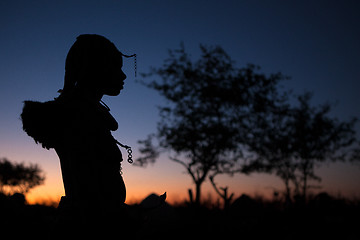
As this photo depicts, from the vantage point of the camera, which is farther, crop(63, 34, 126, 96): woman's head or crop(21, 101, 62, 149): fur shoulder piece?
crop(63, 34, 126, 96): woman's head

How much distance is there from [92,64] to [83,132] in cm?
51

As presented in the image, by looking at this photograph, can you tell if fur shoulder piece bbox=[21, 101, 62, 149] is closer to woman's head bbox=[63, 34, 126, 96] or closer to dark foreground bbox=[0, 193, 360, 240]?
woman's head bbox=[63, 34, 126, 96]

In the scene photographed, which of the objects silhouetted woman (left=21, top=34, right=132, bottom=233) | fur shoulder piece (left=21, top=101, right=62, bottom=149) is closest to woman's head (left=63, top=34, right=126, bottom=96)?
silhouetted woman (left=21, top=34, right=132, bottom=233)

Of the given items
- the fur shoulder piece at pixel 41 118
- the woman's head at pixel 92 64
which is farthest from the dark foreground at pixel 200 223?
the woman's head at pixel 92 64

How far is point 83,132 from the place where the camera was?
64.9 inches

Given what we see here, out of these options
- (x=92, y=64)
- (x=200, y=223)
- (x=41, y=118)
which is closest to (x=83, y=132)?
(x=41, y=118)

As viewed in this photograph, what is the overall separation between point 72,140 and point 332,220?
16566mm

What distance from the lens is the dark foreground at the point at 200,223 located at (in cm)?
154

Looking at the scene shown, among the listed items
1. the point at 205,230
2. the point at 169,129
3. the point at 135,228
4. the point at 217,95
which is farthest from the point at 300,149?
the point at 135,228

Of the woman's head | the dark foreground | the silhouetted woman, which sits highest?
the woman's head

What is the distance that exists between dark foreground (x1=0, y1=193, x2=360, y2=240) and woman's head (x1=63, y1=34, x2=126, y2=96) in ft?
2.83

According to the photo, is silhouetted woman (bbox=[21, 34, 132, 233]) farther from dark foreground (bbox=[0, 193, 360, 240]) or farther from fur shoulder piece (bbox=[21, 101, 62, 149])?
dark foreground (bbox=[0, 193, 360, 240])

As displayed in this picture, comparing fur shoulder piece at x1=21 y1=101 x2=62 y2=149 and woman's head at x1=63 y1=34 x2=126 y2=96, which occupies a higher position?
woman's head at x1=63 y1=34 x2=126 y2=96

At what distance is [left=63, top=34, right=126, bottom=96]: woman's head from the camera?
1.87 metres
